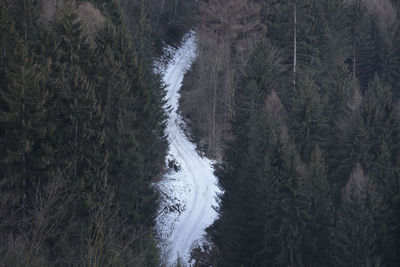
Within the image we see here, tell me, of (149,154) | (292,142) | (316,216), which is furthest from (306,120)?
(149,154)

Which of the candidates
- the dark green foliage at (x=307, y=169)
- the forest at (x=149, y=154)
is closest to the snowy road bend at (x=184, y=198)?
the forest at (x=149, y=154)

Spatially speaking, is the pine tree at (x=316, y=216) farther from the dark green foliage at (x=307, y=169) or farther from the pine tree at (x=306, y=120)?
Answer: the pine tree at (x=306, y=120)

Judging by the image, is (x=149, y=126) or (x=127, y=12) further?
(x=127, y=12)

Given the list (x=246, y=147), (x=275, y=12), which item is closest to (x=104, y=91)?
(x=246, y=147)

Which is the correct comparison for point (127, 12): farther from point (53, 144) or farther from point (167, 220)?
point (53, 144)

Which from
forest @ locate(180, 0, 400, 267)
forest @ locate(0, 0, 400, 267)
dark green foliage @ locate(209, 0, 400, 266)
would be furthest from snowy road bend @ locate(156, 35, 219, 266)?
dark green foliage @ locate(209, 0, 400, 266)
